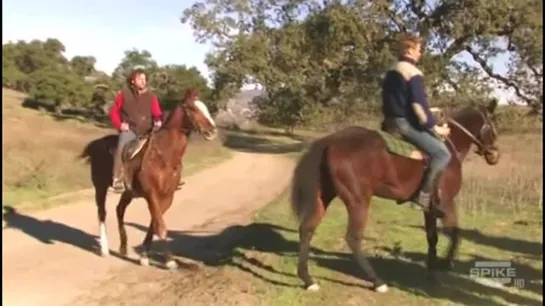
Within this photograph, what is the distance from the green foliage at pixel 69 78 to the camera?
171 ft

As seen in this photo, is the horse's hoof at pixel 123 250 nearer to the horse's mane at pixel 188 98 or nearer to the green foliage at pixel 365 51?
the horse's mane at pixel 188 98

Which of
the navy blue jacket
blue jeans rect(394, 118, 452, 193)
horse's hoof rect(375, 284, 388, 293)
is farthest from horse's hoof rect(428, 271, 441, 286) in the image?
the navy blue jacket

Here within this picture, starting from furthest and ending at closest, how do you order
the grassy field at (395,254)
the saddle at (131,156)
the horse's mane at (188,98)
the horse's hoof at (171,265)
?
1. the saddle at (131,156)
2. the horse's mane at (188,98)
3. the horse's hoof at (171,265)
4. the grassy field at (395,254)

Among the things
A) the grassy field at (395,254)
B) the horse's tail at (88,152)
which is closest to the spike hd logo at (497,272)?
the grassy field at (395,254)

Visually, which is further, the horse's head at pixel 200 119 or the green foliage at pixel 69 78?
the green foliage at pixel 69 78

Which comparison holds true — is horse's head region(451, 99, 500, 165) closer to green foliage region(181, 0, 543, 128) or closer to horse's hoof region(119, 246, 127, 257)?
horse's hoof region(119, 246, 127, 257)

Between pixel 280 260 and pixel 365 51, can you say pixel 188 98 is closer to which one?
pixel 280 260

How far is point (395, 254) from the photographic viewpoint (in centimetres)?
1001

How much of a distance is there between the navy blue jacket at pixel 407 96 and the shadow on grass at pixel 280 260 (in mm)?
1722

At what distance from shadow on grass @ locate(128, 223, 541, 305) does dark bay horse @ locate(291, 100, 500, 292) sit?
1.12 ft

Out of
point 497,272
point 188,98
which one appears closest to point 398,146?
point 497,272

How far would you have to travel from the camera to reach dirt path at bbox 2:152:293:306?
849 centimetres

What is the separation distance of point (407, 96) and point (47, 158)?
1844 cm

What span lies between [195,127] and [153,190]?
953 millimetres
